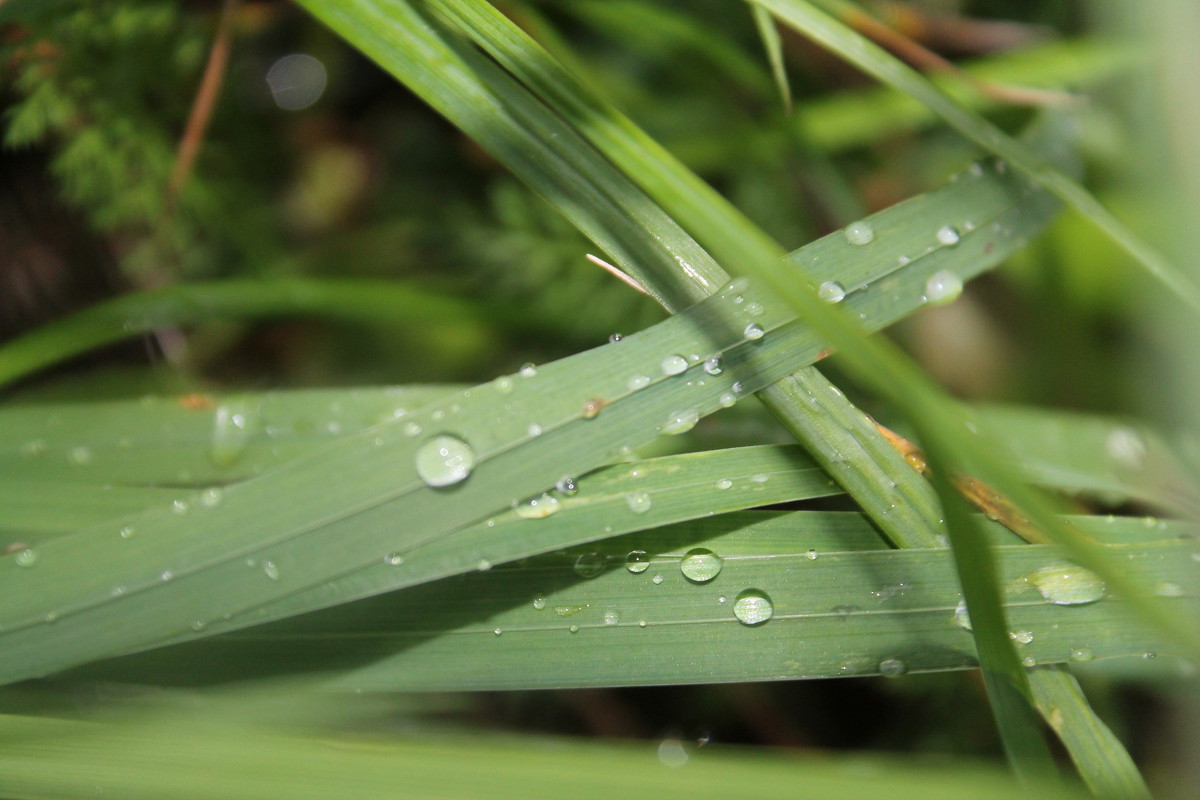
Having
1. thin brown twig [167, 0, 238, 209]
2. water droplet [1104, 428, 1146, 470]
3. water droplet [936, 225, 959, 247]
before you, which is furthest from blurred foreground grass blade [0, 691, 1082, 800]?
thin brown twig [167, 0, 238, 209]

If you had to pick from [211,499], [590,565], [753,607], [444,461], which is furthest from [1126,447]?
[211,499]

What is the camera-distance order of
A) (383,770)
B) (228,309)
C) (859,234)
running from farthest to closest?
1. (228,309)
2. (859,234)
3. (383,770)

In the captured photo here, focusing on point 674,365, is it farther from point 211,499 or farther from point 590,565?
point 211,499

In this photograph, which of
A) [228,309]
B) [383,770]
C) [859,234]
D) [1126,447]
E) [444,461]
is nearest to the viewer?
[383,770]

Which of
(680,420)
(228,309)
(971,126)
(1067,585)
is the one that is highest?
(228,309)

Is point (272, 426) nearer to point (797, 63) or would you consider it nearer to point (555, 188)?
point (555, 188)
